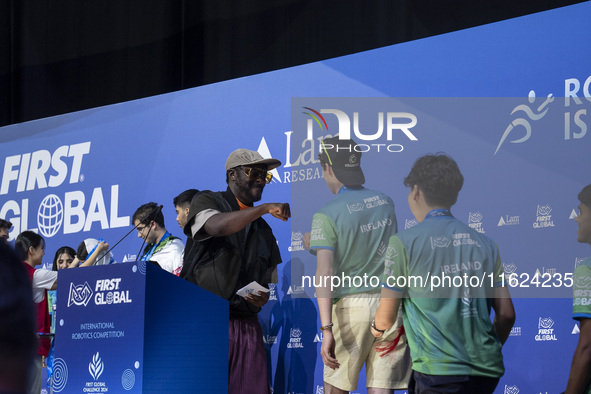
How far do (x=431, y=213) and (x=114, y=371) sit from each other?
1.65 metres

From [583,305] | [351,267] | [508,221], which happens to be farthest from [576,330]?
[351,267]

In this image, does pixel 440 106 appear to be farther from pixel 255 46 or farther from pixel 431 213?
pixel 255 46

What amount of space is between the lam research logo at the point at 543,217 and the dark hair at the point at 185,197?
2397 millimetres

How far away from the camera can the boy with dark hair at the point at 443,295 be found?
8.94 feet

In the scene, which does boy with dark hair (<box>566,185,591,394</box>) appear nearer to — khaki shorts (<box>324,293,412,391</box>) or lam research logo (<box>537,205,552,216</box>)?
lam research logo (<box>537,205,552,216</box>)

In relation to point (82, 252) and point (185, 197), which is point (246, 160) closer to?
point (185, 197)

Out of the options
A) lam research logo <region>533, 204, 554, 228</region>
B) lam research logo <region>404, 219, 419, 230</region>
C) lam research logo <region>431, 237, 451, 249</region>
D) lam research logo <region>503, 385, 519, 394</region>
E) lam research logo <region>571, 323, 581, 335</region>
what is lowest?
lam research logo <region>503, 385, 519, 394</region>

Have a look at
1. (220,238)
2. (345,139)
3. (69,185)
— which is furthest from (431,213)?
(69,185)

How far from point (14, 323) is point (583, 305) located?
3047 mm

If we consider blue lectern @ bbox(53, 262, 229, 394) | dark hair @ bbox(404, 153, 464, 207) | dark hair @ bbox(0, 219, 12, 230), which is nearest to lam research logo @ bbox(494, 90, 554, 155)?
dark hair @ bbox(404, 153, 464, 207)

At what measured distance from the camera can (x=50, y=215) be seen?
5.59 metres

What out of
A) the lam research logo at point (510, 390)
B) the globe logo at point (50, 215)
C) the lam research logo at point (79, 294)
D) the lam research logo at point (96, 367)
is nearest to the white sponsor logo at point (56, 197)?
the globe logo at point (50, 215)

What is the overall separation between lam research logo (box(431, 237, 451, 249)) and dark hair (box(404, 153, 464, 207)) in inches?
6.5

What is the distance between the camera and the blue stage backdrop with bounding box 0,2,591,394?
3.01m
